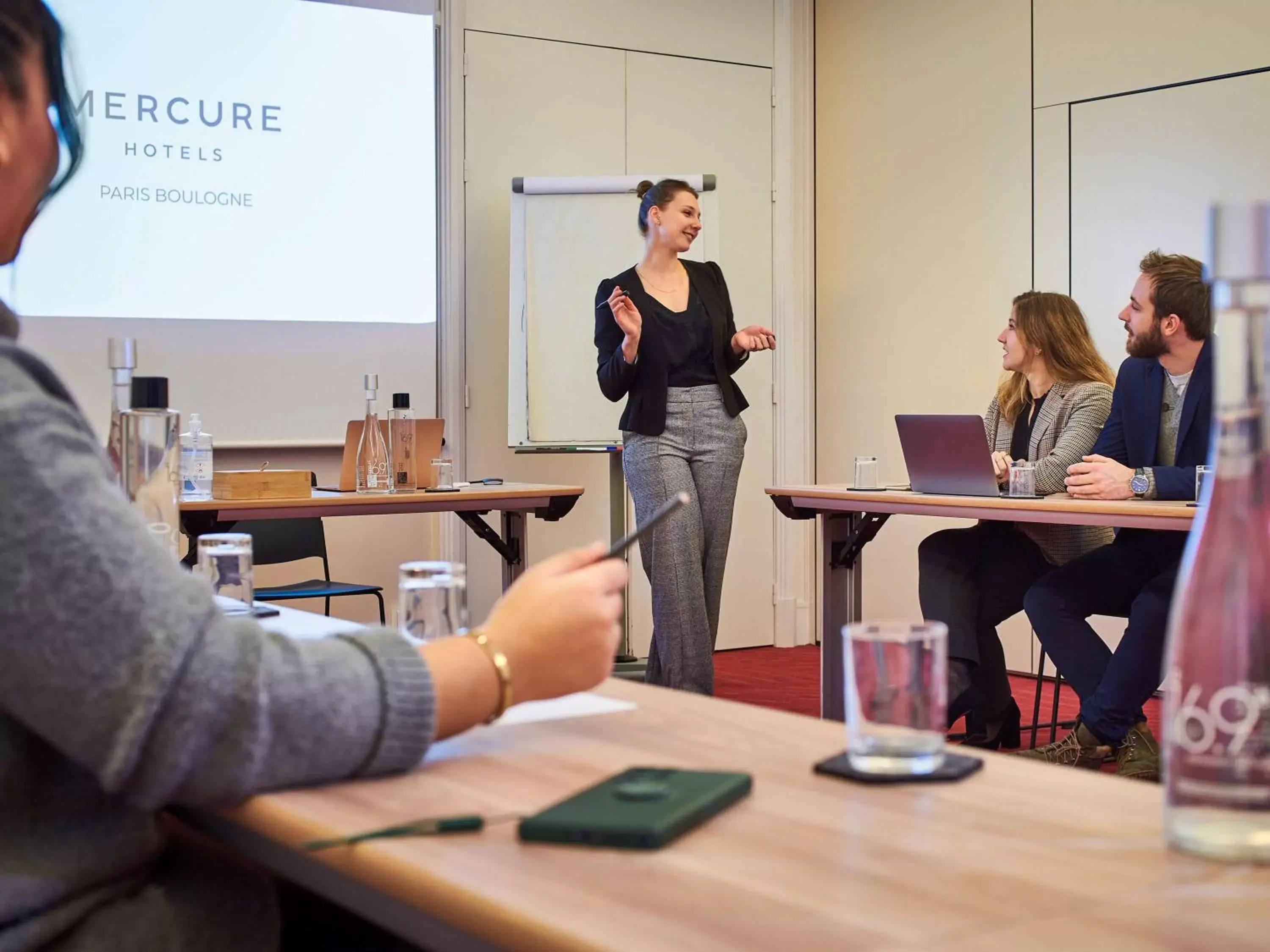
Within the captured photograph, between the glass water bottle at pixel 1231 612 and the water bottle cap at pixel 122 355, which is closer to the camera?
the glass water bottle at pixel 1231 612

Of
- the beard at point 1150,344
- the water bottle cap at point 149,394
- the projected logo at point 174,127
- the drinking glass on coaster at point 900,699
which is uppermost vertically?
the projected logo at point 174,127

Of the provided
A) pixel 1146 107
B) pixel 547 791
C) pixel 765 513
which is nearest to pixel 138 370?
pixel 765 513

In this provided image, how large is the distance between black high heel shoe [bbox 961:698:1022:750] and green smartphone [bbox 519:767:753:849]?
113 inches

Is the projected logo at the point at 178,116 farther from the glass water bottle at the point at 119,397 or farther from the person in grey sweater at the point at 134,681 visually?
the person in grey sweater at the point at 134,681

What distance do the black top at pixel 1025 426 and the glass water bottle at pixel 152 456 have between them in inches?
99.8

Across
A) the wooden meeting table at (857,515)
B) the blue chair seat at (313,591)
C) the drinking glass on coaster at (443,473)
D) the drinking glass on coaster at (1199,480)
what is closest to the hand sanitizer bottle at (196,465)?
the blue chair seat at (313,591)

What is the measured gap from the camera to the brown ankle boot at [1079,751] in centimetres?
307

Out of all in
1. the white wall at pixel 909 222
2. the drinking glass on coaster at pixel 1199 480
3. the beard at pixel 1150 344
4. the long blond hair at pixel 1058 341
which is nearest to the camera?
the drinking glass on coaster at pixel 1199 480

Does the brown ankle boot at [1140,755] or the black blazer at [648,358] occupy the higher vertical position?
the black blazer at [648,358]

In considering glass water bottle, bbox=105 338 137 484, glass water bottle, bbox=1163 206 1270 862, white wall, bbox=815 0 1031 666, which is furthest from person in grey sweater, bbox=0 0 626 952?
white wall, bbox=815 0 1031 666

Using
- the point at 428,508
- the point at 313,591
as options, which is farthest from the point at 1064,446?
the point at 313,591

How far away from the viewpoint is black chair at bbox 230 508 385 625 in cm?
408

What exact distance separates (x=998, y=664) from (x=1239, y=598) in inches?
119

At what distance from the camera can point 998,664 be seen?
3541 millimetres
